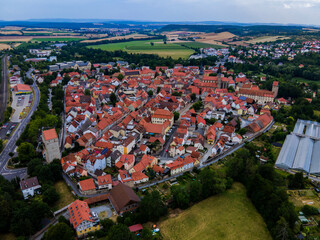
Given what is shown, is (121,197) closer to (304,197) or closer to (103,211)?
(103,211)

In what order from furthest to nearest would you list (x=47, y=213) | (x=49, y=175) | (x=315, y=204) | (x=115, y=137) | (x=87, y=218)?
(x=115, y=137), (x=49, y=175), (x=315, y=204), (x=47, y=213), (x=87, y=218)

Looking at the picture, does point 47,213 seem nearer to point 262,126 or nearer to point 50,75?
point 262,126

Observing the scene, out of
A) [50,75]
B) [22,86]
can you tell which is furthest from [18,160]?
[50,75]

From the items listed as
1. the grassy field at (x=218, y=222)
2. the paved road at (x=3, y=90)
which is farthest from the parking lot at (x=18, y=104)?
the grassy field at (x=218, y=222)

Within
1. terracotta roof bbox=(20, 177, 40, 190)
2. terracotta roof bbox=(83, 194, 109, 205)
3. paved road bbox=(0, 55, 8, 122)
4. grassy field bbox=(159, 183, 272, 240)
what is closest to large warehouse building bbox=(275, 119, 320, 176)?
grassy field bbox=(159, 183, 272, 240)

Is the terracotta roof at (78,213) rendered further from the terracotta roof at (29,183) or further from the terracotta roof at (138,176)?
the terracotta roof at (138,176)

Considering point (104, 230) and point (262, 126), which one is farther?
point (262, 126)
